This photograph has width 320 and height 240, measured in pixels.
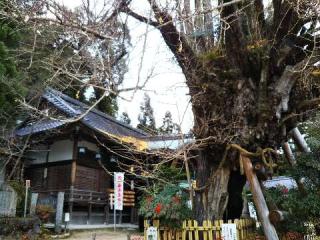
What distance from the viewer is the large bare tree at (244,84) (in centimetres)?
781

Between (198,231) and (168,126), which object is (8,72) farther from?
(198,231)

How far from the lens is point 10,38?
12.8 m

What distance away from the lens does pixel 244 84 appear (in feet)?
26.5

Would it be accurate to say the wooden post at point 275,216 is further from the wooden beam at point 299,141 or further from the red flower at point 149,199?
the wooden beam at point 299,141

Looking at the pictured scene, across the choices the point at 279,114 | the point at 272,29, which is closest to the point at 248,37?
the point at 272,29

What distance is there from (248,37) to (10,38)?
8621mm

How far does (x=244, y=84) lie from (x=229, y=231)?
3130mm

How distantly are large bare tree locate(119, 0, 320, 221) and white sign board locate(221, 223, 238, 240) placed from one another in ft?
1.74

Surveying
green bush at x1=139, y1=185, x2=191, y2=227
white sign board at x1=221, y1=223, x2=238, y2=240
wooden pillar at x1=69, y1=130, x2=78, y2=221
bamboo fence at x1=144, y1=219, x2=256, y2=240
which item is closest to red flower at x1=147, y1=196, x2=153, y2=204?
green bush at x1=139, y1=185, x2=191, y2=227

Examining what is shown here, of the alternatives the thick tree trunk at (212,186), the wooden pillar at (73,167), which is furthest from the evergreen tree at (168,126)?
the wooden pillar at (73,167)

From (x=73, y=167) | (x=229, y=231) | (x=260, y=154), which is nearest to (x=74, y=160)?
(x=73, y=167)

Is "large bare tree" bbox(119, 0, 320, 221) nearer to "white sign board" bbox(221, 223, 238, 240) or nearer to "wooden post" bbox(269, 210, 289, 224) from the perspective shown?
"white sign board" bbox(221, 223, 238, 240)

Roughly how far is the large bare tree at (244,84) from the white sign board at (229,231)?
531 mm

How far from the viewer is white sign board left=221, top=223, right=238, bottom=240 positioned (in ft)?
24.5
